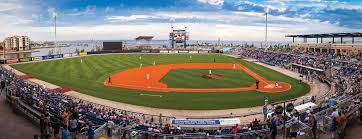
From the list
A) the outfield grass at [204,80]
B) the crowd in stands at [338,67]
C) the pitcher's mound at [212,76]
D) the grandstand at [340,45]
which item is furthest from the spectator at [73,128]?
the grandstand at [340,45]

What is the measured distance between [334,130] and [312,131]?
Result: 3.06ft

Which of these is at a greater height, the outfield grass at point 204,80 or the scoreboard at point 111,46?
the scoreboard at point 111,46

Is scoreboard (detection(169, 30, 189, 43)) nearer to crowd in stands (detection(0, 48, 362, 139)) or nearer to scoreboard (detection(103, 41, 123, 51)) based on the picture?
scoreboard (detection(103, 41, 123, 51))

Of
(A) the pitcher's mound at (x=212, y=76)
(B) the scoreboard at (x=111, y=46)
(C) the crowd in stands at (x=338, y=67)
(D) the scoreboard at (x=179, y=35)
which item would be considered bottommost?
(A) the pitcher's mound at (x=212, y=76)

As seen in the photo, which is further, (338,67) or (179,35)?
(179,35)

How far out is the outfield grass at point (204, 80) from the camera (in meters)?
37.3

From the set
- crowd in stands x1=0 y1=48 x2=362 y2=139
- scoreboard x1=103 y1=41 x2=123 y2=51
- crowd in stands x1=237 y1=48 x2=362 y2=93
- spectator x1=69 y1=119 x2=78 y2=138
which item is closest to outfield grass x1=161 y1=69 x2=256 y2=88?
crowd in stands x1=237 y1=48 x2=362 y2=93

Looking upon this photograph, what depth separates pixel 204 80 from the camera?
40875 mm

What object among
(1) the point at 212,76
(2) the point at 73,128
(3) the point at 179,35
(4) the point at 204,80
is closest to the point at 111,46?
(3) the point at 179,35

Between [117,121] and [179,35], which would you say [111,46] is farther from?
[117,121]

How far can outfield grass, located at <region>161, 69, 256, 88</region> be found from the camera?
37.3 m

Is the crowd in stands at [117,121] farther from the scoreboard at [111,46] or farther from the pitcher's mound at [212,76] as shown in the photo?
the scoreboard at [111,46]

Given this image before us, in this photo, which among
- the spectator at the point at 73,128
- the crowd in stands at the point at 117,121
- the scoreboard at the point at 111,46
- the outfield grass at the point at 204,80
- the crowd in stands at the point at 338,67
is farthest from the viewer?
the scoreboard at the point at 111,46

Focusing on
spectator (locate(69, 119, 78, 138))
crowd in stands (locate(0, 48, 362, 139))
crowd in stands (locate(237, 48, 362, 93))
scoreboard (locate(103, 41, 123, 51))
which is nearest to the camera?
crowd in stands (locate(0, 48, 362, 139))
